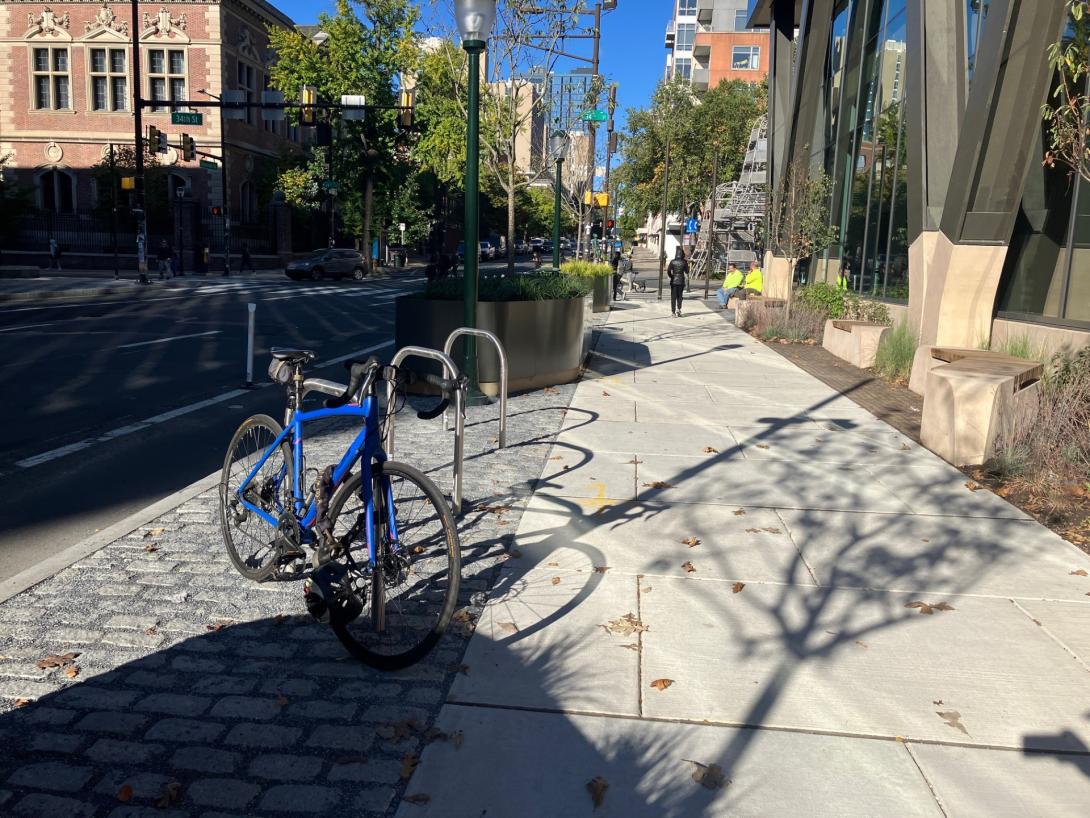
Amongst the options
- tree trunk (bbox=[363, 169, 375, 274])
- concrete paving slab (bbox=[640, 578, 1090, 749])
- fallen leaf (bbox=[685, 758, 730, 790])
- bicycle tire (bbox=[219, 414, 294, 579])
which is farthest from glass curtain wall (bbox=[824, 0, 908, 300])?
tree trunk (bbox=[363, 169, 375, 274])

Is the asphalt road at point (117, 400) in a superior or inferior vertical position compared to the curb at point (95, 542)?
inferior

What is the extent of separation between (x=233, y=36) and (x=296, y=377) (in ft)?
174

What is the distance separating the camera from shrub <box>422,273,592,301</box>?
39.5 ft

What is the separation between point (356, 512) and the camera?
14.0 feet

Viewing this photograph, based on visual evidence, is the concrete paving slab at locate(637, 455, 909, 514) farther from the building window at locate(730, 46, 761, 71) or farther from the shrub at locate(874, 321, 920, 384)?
the building window at locate(730, 46, 761, 71)

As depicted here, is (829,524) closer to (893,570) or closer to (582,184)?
(893,570)

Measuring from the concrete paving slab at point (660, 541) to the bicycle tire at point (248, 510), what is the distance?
1.52 m

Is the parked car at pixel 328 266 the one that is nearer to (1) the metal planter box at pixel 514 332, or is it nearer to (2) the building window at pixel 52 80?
(2) the building window at pixel 52 80

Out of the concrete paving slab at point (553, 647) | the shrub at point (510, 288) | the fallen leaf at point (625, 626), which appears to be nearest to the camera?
the concrete paving slab at point (553, 647)

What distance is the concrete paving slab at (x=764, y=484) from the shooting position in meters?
7.36

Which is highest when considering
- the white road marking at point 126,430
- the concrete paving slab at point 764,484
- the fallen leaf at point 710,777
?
the fallen leaf at point 710,777

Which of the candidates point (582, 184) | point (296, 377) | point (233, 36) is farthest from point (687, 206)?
point (296, 377)

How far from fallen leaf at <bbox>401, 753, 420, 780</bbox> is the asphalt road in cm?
309

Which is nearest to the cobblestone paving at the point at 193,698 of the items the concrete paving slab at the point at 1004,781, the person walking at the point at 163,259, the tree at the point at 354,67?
the concrete paving slab at the point at 1004,781
